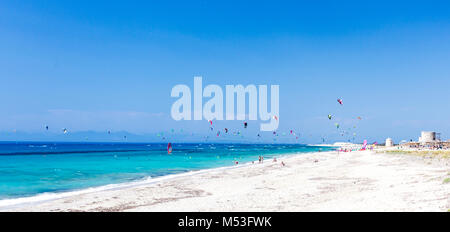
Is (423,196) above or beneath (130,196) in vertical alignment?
above

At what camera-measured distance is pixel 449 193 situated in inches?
448

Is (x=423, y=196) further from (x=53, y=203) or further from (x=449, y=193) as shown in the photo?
(x=53, y=203)
